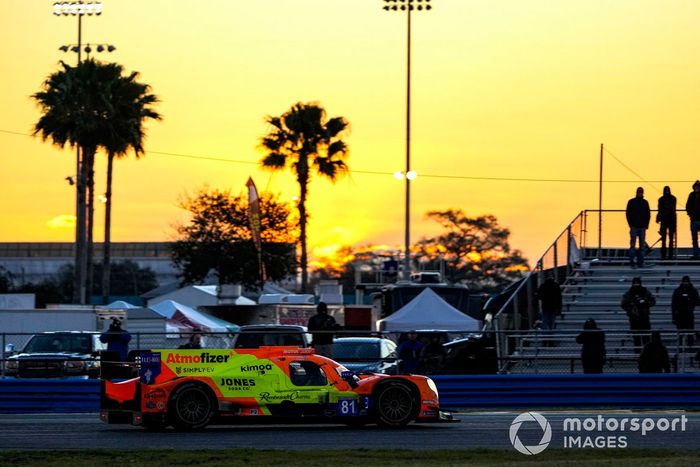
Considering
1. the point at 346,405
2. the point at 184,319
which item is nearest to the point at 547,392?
the point at 346,405

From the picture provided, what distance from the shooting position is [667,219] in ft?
101

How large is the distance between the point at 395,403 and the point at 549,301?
9350 mm

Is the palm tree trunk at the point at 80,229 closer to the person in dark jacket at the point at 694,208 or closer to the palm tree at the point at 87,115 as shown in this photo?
the palm tree at the point at 87,115

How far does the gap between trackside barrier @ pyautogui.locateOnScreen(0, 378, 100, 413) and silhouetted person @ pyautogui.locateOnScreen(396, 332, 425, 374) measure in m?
5.21

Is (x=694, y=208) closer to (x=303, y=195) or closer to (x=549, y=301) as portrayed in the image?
(x=549, y=301)

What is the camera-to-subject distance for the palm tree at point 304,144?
57812mm

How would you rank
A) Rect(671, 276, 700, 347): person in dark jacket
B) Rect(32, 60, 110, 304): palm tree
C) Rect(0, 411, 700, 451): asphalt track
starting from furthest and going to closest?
1. Rect(32, 60, 110, 304): palm tree
2. Rect(671, 276, 700, 347): person in dark jacket
3. Rect(0, 411, 700, 451): asphalt track

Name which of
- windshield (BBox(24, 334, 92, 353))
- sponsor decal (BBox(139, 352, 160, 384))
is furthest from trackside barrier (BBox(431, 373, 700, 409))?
windshield (BBox(24, 334, 92, 353))

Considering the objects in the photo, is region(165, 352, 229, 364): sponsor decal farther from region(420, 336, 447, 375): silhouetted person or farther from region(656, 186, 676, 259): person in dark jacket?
region(656, 186, 676, 259): person in dark jacket

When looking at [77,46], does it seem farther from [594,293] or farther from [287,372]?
[287,372]

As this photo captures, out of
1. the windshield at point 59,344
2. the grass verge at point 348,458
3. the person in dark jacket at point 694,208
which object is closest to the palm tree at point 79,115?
the windshield at point 59,344

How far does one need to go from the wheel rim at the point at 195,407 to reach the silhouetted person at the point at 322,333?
5.74m

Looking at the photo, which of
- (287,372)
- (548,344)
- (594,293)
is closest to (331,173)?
(594,293)

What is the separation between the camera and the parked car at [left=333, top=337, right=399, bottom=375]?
23.8 meters
